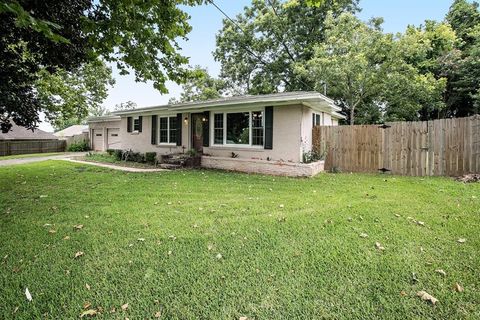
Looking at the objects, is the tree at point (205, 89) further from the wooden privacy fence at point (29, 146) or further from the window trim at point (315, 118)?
the wooden privacy fence at point (29, 146)

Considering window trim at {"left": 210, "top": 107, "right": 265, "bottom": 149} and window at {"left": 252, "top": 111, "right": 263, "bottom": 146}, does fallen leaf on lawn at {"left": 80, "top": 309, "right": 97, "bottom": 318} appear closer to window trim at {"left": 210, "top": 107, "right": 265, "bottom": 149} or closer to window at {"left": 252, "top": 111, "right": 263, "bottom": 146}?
window trim at {"left": 210, "top": 107, "right": 265, "bottom": 149}

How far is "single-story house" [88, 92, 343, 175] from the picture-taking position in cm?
957

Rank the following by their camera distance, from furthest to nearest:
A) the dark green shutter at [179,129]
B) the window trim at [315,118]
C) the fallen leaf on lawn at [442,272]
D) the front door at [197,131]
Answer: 1. the dark green shutter at [179,129]
2. the front door at [197,131]
3. the window trim at [315,118]
4. the fallen leaf on lawn at [442,272]

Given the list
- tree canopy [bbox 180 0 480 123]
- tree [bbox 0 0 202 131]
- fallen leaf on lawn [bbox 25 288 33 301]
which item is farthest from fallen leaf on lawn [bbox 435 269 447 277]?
tree canopy [bbox 180 0 480 123]

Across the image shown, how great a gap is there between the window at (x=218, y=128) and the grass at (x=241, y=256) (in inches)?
234

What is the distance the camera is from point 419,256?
3012 mm

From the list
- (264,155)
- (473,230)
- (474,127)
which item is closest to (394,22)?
(474,127)

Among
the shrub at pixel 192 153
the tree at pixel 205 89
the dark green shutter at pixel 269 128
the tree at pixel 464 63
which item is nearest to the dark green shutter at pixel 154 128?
the shrub at pixel 192 153

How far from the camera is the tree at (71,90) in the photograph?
36.4ft

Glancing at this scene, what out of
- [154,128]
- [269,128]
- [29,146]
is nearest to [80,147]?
[29,146]

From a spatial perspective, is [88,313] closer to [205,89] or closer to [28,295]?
[28,295]

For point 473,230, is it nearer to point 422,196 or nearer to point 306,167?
point 422,196

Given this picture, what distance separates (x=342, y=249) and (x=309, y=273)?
0.74 metres

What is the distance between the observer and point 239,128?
10953 mm
